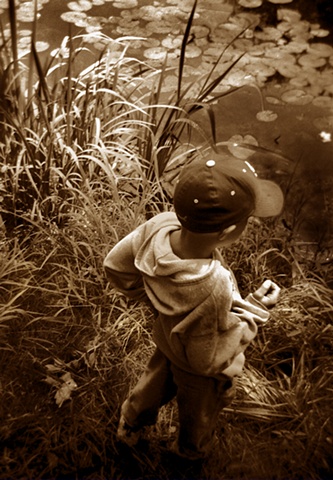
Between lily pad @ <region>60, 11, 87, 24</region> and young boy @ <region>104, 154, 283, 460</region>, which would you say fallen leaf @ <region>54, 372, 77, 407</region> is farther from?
lily pad @ <region>60, 11, 87, 24</region>

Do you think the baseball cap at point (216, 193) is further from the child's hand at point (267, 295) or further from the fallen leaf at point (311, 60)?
the fallen leaf at point (311, 60)

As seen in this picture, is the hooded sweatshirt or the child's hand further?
the child's hand

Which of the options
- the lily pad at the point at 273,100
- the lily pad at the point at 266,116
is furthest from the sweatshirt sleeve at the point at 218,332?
the lily pad at the point at 273,100

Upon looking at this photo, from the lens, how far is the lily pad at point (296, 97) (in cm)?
348

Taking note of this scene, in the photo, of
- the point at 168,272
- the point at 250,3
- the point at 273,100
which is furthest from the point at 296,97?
the point at 168,272

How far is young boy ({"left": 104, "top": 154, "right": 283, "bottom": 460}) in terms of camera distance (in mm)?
1163

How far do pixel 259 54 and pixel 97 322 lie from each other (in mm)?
2525

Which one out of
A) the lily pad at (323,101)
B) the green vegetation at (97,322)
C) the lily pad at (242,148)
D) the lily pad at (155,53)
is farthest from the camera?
the lily pad at (155,53)

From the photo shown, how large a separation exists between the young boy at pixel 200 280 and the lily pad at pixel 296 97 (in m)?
2.35

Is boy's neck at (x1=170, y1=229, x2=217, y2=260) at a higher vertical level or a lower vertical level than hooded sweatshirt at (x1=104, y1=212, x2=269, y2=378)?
higher

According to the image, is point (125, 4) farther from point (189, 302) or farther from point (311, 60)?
point (189, 302)

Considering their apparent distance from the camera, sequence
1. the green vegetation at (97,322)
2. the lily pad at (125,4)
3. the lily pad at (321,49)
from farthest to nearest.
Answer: the lily pad at (125,4)
the lily pad at (321,49)
the green vegetation at (97,322)

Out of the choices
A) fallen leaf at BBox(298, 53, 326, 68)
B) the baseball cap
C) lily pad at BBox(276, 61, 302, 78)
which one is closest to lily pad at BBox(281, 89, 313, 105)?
lily pad at BBox(276, 61, 302, 78)

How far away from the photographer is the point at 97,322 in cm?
210
